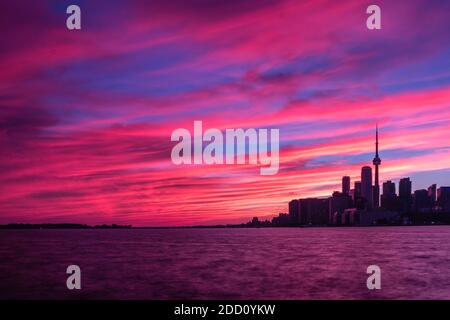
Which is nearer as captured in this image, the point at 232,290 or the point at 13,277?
the point at 232,290
